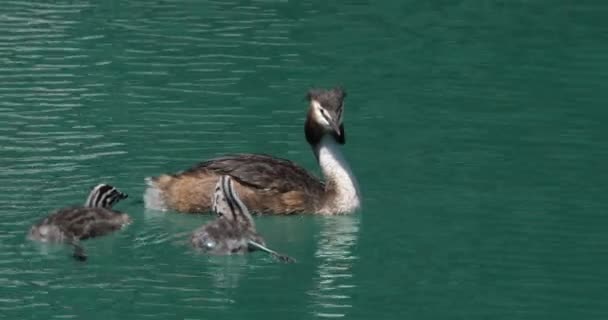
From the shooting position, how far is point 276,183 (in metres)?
21.5

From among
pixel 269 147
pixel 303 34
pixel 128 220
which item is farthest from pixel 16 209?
pixel 303 34

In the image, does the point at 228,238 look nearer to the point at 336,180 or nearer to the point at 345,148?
the point at 336,180

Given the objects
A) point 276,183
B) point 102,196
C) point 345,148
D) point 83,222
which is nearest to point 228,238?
point 83,222

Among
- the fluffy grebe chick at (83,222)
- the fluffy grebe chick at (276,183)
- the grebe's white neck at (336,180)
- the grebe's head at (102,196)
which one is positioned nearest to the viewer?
the fluffy grebe chick at (83,222)

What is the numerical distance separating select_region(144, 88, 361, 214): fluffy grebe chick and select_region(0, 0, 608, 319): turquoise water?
0.20m

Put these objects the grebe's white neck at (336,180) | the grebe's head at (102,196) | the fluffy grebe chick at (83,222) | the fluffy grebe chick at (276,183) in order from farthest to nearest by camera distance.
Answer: the grebe's white neck at (336,180), the fluffy grebe chick at (276,183), the grebe's head at (102,196), the fluffy grebe chick at (83,222)

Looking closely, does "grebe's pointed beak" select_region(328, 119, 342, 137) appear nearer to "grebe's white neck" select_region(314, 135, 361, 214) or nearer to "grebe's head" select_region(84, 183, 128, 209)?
"grebe's white neck" select_region(314, 135, 361, 214)

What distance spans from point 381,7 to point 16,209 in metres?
13.7

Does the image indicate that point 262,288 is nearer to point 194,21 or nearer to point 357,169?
point 357,169

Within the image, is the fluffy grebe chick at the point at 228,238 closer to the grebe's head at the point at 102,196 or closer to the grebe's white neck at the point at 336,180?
the grebe's head at the point at 102,196

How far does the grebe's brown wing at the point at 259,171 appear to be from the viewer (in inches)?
848

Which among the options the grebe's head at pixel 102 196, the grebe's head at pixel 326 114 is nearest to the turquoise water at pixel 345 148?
the grebe's head at pixel 102 196

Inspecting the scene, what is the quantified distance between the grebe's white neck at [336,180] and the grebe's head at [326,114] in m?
0.15

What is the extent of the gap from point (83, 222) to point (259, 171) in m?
2.34
